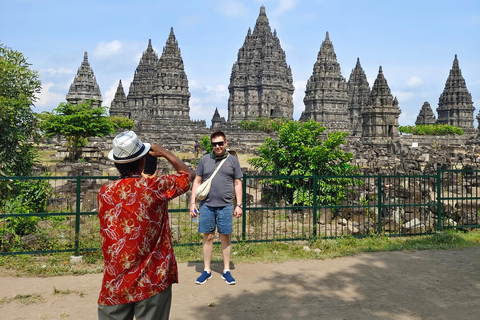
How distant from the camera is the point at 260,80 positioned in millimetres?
67625

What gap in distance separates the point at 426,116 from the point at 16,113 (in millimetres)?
67630

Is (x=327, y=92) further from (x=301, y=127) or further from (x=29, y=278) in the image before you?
(x=29, y=278)

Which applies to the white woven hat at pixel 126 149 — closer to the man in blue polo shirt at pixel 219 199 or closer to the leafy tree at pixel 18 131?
the man in blue polo shirt at pixel 219 199

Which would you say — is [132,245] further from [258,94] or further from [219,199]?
[258,94]

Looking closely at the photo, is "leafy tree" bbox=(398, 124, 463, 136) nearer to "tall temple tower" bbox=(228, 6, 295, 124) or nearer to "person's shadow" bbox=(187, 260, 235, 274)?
"tall temple tower" bbox=(228, 6, 295, 124)

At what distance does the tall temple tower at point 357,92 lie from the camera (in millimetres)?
69688

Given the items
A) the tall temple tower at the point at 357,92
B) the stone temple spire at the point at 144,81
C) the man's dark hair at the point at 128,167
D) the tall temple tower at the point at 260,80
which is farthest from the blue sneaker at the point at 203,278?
the stone temple spire at the point at 144,81

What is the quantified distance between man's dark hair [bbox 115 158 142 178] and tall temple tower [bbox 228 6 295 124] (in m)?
62.4

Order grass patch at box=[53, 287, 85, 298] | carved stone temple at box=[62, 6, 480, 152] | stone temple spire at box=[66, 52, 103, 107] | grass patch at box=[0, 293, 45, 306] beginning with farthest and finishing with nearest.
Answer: carved stone temple at box=[62, 6, 480, 152] → stone temple spire at box=[66, 52, 103, 107] → grass patch at box=[53, 287, 85, 298] → grass patch at box=[0, 293, 45, 306]

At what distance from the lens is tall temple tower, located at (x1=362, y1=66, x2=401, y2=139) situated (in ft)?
120

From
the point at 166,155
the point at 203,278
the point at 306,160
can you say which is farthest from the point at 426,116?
the point at 166,155

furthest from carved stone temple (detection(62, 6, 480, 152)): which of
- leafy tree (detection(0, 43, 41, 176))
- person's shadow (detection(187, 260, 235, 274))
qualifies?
person's shadow (detection(187, 260, 235, 274))

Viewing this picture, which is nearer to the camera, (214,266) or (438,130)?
(214,266)

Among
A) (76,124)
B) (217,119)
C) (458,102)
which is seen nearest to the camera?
(76,124)
